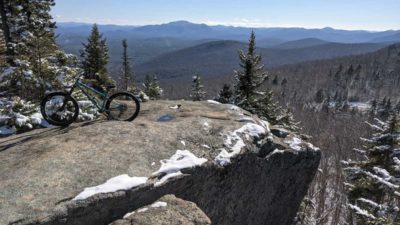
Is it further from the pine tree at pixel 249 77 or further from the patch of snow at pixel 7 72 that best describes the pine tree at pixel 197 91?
the patch of snow at pixel 7 72

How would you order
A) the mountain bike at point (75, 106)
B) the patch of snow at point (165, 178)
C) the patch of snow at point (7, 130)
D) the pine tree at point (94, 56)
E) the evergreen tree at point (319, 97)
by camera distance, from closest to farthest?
the patch of snow at point (165, 178) < the mountain bike at point (75, 106) < the patch of snow at point (7, 130) < the pine tree at point (94, 56) < the evergreen tree at point (319, 97)

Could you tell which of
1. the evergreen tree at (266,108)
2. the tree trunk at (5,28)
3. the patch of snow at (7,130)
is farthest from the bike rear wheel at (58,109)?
the evergreen tree at (266,108)

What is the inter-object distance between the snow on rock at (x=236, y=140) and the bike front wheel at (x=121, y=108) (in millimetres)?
3339

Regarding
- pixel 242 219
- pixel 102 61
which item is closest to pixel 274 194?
pixel 242 219

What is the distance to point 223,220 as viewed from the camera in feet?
40.0

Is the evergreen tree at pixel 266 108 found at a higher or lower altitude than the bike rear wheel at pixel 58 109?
lower

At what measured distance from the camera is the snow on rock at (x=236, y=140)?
1140cm

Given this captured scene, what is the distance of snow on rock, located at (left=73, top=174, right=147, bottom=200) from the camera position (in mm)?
8328

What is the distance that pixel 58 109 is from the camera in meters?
12.4

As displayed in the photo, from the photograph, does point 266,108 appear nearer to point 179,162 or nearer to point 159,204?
point 179,162

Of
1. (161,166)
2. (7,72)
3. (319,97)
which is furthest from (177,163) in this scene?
(319,97)

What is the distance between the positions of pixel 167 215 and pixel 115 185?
4.77 feet

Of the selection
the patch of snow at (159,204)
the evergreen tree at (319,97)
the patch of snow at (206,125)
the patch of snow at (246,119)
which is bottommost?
the evergreen tree at (319,97)

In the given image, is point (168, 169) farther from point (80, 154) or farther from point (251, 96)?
point (251, 96)
